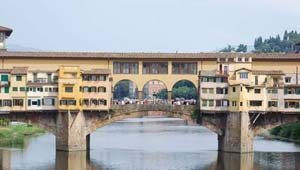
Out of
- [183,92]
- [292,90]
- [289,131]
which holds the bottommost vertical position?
[289,131]

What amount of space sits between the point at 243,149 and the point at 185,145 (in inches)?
411

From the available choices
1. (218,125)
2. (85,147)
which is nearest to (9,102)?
(85,147)

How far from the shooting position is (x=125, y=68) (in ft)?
194

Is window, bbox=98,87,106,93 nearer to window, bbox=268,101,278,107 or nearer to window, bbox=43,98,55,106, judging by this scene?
window, bbox=43,98,55,106

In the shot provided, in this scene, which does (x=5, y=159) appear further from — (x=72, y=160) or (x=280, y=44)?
(x=280, y=44)

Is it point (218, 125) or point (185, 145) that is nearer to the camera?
point (218, 125)

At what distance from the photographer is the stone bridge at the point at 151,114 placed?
5506cm

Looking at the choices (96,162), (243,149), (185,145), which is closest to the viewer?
(96,162)

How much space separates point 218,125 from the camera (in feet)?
186

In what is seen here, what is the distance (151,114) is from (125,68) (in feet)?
16.9

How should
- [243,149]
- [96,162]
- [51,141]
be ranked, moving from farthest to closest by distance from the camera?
[51,141], [243,149], [96,162]

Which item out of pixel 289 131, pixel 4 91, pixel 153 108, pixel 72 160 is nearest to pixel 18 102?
pixel 4 91

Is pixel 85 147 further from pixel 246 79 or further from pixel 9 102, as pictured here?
pixel 246 79

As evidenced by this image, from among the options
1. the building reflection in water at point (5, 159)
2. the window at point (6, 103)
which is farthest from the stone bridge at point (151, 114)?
the building reflection in water at point (5, 159)
